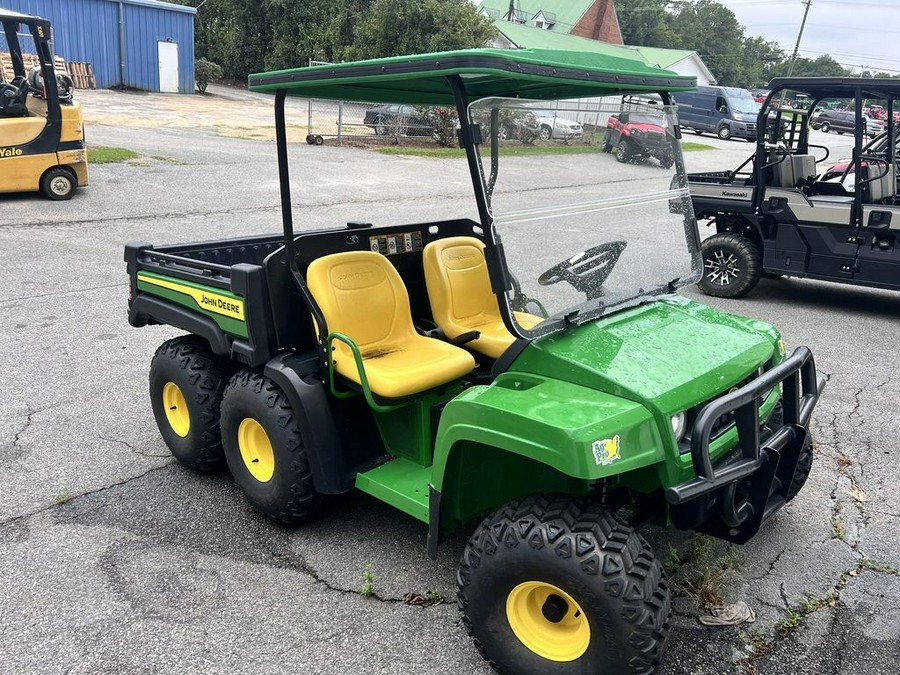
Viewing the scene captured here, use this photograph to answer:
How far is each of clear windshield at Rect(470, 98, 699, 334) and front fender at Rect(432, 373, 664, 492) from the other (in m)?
0.33

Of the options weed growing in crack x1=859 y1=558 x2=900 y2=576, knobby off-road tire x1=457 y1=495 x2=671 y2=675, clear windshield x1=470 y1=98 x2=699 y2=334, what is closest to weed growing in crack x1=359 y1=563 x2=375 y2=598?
knobby off-road tire x1=457 y1=495 x2=671 y2=675

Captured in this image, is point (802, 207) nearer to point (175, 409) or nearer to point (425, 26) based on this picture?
point (175, 409)

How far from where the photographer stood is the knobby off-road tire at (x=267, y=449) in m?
3.21

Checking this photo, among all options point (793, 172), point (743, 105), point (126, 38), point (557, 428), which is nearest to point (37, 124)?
point (793, 172)

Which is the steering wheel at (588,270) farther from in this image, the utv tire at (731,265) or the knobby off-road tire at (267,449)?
the utv tire at (731,265)

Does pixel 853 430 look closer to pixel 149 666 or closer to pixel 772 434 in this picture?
pixel 772 434

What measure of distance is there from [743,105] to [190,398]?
100 ft

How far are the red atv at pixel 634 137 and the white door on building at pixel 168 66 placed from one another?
2898 cm

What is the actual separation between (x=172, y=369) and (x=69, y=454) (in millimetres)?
790

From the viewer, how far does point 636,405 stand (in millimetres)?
2428

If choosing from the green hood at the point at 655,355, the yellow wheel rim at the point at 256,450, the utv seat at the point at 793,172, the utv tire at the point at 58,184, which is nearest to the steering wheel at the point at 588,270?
the green hood at the point at 655,355

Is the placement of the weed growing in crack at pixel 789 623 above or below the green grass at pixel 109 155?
below

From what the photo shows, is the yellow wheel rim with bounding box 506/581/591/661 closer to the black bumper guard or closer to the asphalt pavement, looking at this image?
the asphalt pavement

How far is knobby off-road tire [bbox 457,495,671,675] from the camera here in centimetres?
226
